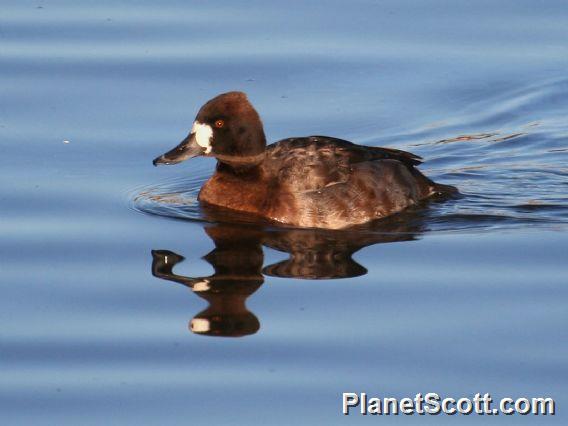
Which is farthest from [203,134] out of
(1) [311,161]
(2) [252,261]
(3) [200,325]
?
(3) [200,325]

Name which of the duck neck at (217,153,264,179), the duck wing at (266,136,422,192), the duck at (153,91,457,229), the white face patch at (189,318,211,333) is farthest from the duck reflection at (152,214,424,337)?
the duck neck at (217,153,264,179)

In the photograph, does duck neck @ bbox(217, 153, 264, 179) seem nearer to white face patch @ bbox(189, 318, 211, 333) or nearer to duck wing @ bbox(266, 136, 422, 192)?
duck wing @ bbox(266, 136, 422, 192)

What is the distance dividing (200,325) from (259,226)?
2243 mm

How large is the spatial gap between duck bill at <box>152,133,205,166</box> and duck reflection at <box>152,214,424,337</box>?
69 cm

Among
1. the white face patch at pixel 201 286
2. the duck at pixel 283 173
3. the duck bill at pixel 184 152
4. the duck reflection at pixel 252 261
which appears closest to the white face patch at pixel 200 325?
the duck reflection at pixel 252 261

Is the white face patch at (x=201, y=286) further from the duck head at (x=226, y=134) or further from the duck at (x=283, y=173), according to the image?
the duck head at (x=226, y=134)

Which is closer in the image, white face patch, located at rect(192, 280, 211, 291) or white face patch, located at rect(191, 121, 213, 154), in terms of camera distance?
white face patch, located at rect(192, 280, 211, 291)

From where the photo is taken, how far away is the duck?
408 inches

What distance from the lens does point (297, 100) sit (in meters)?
12.7

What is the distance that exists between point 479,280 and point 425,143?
3.55 m

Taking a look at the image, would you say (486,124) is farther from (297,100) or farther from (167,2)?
(167,2)

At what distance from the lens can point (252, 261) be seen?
9.29 metres

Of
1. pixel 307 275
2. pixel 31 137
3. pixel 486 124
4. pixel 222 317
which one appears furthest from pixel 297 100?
pixel 222 317

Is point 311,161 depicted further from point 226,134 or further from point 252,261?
point 252,261
